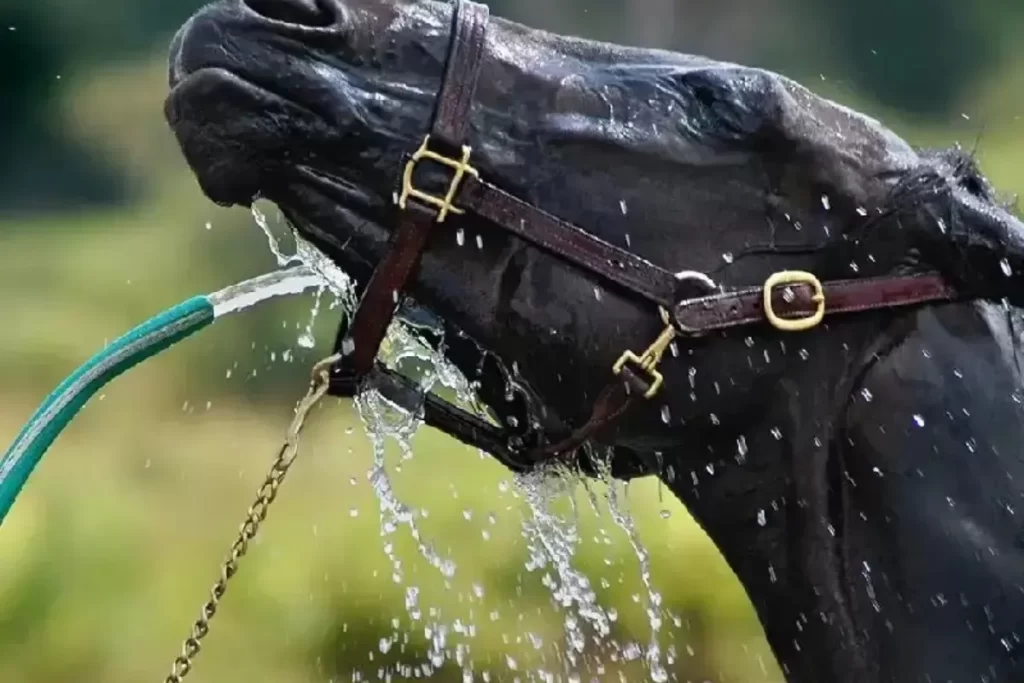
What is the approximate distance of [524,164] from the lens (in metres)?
0.92

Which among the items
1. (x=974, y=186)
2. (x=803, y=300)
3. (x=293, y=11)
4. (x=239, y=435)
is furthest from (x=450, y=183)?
(x=239, y=435)

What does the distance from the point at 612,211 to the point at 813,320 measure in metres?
0.16

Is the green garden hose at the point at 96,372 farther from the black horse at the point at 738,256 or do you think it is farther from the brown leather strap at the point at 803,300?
the brown leather strap at the point at 803,300

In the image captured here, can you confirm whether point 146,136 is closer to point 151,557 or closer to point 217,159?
point 151,557

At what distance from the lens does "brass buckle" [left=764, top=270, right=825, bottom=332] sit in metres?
0.90

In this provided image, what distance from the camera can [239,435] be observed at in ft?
9.25

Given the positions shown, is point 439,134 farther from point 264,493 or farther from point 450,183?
point 264,493

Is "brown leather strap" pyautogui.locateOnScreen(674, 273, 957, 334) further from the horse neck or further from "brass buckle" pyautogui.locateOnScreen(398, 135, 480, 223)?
"brass buckle" pyautogui.locateOnScreen(398, 135, 480, 223)

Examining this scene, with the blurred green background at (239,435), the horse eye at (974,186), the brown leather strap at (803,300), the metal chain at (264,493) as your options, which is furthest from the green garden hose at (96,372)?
the blurred green background at (239,435)

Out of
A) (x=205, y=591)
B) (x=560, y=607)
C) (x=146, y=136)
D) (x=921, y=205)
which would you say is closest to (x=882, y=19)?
(x=560, y=607)

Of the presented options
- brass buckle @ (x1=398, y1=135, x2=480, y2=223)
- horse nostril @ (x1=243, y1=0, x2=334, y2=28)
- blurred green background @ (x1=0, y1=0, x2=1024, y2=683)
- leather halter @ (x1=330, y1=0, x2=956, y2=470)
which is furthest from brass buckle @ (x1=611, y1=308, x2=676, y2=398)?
blurred green background @ (x1=0, y1=0, x2=1024, y2=683)

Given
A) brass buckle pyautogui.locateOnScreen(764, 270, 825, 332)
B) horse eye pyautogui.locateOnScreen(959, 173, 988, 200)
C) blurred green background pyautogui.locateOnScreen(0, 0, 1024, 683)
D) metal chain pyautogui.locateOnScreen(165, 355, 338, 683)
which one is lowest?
metal chain pyautogui.locateOnScreen(165, 355, 338, 683)

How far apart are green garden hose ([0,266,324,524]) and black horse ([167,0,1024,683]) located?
18cm

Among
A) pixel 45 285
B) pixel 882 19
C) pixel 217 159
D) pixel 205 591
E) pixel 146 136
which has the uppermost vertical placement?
pixel 882 19
